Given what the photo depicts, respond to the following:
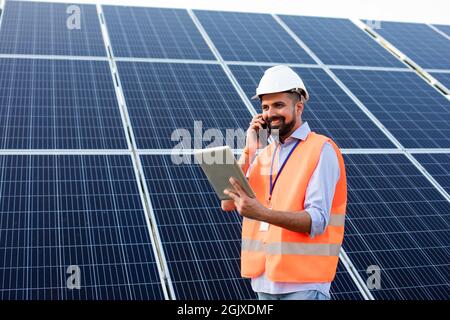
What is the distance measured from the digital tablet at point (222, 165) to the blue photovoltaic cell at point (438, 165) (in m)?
5.23

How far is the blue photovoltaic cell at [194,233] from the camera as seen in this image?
6.54 m

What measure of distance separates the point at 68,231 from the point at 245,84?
436 cm

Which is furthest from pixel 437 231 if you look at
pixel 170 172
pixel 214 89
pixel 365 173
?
pixel 214 89

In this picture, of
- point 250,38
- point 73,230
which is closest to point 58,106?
point 73,230

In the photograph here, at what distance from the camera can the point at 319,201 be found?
4.04 metres

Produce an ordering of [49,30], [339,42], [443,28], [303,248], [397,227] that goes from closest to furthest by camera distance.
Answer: [303,248] → [397,227] → [49,30] → [339,42] → [443,28]

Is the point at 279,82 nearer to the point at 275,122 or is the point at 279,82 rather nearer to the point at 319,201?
the point at 275,122

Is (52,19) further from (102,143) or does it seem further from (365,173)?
(365,173)

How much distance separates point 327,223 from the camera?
160 inches

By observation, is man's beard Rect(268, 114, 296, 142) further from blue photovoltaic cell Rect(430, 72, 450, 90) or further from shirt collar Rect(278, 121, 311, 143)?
blue photovoltaic cell Rect(430, 72, 450, 90)

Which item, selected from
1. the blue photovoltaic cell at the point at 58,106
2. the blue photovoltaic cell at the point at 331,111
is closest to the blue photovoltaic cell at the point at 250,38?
the blue photovoltaic cell at the point at 331,111

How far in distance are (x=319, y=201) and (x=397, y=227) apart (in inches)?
158

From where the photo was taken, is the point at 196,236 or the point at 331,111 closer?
the point at 196,236

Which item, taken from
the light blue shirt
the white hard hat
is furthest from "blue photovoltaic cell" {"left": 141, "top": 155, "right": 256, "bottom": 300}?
the white hard hat
